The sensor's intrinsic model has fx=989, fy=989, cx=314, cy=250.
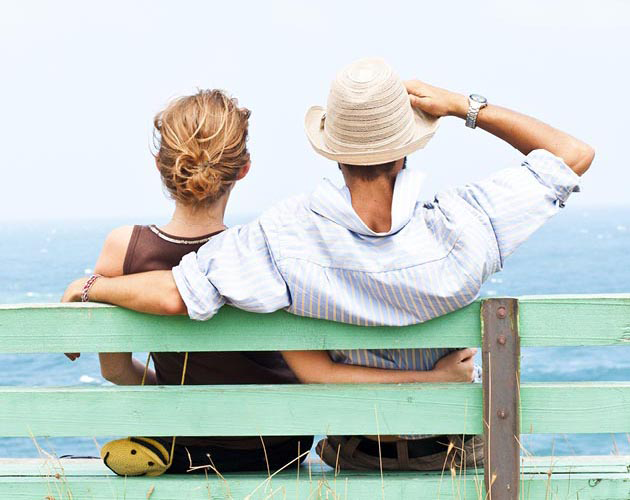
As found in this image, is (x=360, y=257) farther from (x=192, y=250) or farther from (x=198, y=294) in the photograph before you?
(x=192, y=250)

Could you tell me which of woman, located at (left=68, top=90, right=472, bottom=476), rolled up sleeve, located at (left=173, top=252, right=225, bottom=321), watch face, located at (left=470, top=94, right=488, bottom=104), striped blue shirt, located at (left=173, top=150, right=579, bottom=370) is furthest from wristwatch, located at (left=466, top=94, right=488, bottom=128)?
rolled up sleeve, located at (left=173, top=252, right=225, bottom=321)

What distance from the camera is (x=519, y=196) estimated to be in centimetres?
299

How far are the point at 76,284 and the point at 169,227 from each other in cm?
35

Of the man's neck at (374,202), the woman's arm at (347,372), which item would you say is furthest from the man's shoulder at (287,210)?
the woman's arm at (347,372)

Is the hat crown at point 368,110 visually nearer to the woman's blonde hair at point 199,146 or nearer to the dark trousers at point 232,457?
the woman's blonde hair at point 199,146

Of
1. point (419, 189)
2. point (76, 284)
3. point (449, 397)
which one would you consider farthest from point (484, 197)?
point (76, 284)

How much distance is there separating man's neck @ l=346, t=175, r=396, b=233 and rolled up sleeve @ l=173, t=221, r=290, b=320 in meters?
0.30

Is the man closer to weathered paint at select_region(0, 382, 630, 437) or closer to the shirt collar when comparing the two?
the shirt collar

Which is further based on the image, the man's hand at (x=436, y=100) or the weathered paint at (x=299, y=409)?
the man's hand at (x=436, y=100)

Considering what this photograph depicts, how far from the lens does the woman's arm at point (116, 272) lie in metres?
3.20

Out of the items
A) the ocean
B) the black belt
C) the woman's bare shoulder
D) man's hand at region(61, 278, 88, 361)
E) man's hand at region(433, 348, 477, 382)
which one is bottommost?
the ocean

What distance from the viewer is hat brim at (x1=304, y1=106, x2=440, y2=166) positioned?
2.93 metres

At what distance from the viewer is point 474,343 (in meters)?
2.98

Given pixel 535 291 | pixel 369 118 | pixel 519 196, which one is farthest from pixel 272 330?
pixel 535 291
